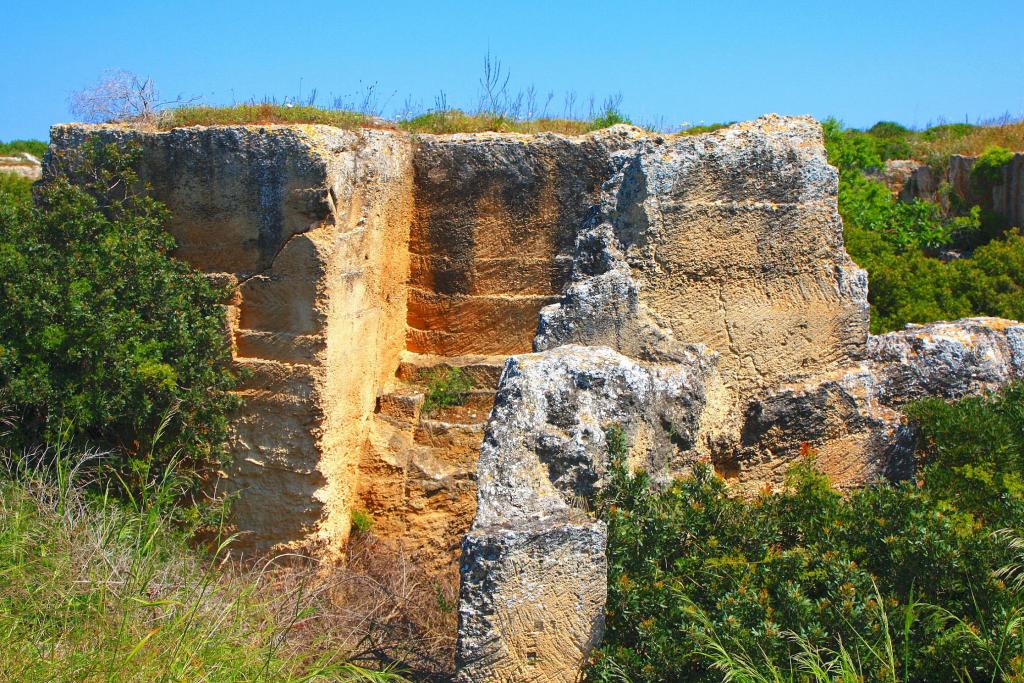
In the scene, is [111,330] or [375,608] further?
[111,330]

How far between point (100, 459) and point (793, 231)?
472 centimetres

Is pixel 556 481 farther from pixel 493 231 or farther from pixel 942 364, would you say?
pixel 493 231

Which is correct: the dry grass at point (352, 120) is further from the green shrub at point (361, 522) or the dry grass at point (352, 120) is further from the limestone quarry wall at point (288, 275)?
the green shrub at point (361, 522)

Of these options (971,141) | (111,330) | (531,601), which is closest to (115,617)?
(531,601)

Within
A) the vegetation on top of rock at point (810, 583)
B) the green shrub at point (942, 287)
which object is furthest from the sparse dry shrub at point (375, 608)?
the green shrub at point (942, 287)

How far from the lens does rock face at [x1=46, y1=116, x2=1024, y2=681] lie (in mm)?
4348

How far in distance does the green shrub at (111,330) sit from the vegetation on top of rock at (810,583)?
386 centimetres

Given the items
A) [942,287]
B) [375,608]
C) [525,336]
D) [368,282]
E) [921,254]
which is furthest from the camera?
[921,254]

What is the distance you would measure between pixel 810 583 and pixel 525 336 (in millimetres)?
4387

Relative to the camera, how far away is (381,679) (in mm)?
4582

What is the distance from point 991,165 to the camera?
12391mm

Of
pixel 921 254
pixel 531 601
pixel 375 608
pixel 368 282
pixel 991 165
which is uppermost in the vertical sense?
pixel 991 165

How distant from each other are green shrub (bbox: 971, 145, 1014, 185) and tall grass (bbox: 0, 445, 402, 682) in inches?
389

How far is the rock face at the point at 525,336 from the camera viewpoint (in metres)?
4.35
